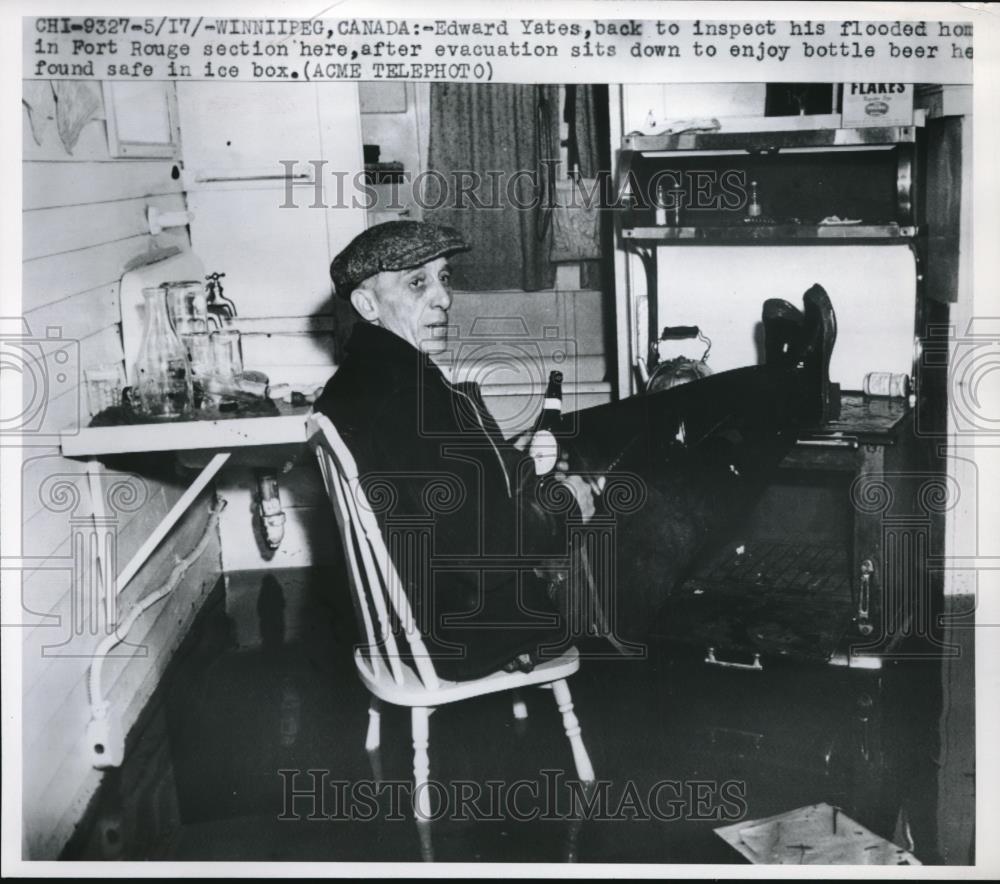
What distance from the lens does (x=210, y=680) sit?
2465 mm

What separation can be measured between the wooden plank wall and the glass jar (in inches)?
2.6

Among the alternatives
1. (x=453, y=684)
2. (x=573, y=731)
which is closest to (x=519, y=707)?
(x=573, y=731)

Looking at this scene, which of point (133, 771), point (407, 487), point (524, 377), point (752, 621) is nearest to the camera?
point (407, 487)

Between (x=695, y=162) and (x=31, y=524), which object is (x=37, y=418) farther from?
(x=695, y=162)

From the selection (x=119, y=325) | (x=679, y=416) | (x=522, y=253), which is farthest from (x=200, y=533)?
(x=679, y=416)

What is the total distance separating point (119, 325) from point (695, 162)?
1.55m

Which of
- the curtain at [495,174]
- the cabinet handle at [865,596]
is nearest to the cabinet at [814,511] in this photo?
the cabinet handle at [865,596]

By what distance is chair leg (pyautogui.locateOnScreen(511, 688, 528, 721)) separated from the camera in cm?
224

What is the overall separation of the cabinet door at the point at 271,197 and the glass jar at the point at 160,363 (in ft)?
1.25

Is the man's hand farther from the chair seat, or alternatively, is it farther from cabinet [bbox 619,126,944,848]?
cabinet [bbox 619,126,944,848]

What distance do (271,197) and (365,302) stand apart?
791 millimetres

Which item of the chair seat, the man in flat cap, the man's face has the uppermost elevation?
the man's face

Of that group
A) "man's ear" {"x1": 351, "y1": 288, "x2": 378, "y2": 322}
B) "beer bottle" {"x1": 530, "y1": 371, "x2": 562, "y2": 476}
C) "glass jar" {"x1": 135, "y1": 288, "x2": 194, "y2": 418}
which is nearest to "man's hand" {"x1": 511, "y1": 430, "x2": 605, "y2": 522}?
"beer bottle" {"x1": 530, "y1": 371, "x2": 562, "y2": 476}

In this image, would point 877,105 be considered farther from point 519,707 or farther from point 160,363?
point 160,363
